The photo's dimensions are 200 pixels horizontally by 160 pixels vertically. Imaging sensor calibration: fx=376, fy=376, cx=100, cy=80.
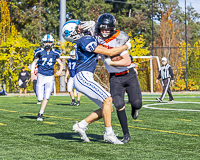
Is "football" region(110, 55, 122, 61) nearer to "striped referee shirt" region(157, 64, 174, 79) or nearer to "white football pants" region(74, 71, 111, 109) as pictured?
"white football pants" region(74, 71, 111, 109)

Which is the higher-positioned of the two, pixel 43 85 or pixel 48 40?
pixel 48 40

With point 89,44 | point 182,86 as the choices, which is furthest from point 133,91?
point 182,86

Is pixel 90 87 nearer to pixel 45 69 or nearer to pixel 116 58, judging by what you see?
pixel 116 58

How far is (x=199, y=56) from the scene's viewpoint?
30406 mm

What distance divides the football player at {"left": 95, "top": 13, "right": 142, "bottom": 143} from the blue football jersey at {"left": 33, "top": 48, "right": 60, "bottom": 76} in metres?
3.71

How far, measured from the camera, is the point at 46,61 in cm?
945

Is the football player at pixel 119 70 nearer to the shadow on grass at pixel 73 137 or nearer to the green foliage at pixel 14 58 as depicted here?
the shadow on grass at pixel 73 137

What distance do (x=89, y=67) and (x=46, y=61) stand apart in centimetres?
400

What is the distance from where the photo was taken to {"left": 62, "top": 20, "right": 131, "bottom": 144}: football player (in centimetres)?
541

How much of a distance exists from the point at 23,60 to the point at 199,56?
14.1m

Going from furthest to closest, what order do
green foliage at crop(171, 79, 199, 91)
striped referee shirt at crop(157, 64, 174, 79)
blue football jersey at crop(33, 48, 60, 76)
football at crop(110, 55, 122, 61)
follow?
1. green foliage at crop(171, 79, 199, 91)
2. striped referee shirt at crop(157, 64, 174, 79)
3. blue football jersey at crop(33, 48, 60, 76)
4. football at crop(110, 55, 122, 61)

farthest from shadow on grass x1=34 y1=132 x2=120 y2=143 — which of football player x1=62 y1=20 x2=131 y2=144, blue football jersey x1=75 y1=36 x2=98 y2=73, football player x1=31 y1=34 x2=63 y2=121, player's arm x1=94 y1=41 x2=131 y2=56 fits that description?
football player x1=31 y1=34 x2=63 y2=121

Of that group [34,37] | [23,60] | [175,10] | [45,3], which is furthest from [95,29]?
[175,10]

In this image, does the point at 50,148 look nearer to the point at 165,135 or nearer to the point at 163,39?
the point at 165,135
